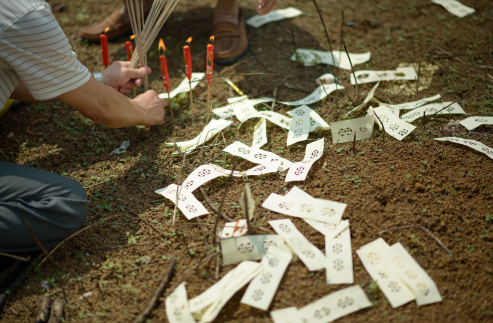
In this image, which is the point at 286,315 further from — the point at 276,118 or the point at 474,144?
the point at 474,144

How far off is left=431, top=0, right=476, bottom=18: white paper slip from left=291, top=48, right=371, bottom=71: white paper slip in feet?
3.33

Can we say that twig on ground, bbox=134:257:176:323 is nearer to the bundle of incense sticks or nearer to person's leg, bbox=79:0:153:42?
the bundle of incense sticks

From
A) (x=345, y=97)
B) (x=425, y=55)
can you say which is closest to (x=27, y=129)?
(x=345, y=97)

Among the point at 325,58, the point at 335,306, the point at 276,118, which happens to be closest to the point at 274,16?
the point at 325,58

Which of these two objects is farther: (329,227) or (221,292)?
(329,227)

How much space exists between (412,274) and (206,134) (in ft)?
3.98

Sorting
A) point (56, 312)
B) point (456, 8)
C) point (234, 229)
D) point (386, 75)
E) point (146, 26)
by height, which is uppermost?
point (146, 26)

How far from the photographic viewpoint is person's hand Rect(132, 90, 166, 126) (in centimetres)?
205

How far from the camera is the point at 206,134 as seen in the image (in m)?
2.10

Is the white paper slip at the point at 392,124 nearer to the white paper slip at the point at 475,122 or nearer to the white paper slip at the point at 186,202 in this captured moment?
the white paper slip at the point at 475,122

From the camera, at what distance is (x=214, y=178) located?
1864mm

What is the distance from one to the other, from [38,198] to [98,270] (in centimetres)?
38

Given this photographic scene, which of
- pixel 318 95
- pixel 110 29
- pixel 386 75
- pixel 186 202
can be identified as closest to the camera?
pixel 186 202

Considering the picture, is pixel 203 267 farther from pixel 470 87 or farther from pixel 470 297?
pixel 470 87
